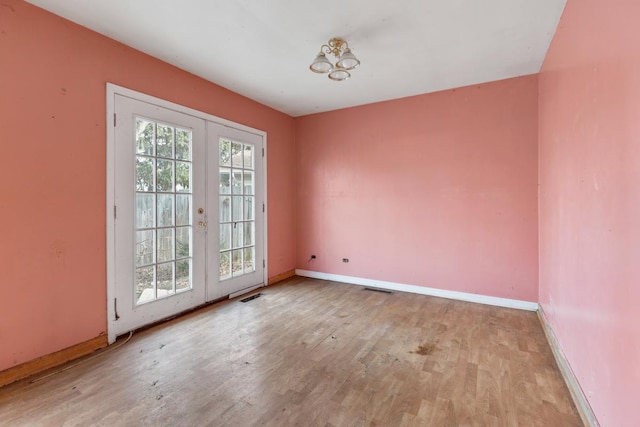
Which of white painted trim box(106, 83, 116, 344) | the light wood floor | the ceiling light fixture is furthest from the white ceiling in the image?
the light wood floor

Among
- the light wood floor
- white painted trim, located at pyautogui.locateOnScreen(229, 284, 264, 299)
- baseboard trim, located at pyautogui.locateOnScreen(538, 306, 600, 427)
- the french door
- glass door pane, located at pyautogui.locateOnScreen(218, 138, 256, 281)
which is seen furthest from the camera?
white painted trim, located at pyautogui.locateOnScreen(229, 284, 264, 299)

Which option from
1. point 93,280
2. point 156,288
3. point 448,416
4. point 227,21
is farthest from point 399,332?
point 227,21

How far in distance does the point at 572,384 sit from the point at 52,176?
389 centimetres

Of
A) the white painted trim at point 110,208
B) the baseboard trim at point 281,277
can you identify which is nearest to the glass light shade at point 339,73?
the white painted trim at point 110,208

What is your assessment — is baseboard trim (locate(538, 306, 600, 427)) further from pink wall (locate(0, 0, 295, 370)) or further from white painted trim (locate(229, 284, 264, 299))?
pink wall (locate(0, 0, 295, 370))

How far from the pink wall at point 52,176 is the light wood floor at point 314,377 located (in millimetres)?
427

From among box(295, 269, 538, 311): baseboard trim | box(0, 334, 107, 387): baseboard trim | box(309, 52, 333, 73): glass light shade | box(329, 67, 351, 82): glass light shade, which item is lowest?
box(0, 334, 107, 387): baseboard trim

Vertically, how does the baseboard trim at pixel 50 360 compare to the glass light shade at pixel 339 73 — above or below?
below

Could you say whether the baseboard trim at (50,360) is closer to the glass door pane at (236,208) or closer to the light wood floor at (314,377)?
the light wood floor at (314,377)

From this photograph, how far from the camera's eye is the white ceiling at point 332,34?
211cm

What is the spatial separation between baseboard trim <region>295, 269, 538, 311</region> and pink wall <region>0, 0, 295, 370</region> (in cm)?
291

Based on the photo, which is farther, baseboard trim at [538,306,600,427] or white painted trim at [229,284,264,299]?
white painted trim at [229,284,264,299]

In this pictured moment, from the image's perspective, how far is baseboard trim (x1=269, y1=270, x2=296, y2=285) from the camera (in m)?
4.41

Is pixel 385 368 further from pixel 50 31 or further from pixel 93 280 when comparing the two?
pixel 50 31
